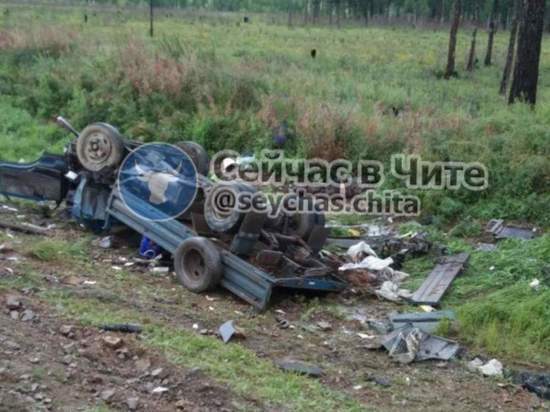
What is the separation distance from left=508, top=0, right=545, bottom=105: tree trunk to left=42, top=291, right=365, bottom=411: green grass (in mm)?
9991

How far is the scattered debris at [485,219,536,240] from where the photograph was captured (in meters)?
8.89

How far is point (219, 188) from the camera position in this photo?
7344 mm

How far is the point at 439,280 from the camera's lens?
25.7 ft

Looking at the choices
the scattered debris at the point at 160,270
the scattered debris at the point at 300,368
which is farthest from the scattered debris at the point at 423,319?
the scattered debris at the point at 160,270

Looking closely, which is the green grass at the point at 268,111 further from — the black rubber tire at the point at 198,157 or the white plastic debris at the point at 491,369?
the white plastic debris at the point at 491,369

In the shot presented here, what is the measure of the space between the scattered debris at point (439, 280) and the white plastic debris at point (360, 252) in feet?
2.45

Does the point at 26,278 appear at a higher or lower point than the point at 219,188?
lower

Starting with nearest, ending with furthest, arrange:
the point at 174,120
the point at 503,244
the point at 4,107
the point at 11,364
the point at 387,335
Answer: the point at 11,364 → the point at 387,335 → the point at 503,244 → the point at 174,120 → the point at 4,107

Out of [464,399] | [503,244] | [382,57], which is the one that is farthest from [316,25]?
[464,399]

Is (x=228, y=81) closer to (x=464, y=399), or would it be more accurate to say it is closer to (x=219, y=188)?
(x=219, y=188)

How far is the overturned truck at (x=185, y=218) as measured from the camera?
7133 millimetres

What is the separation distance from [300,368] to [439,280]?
2723mm

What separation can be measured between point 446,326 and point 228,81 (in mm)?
8709

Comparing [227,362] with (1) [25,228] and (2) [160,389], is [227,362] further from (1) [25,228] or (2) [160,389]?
(1) [25,228]
